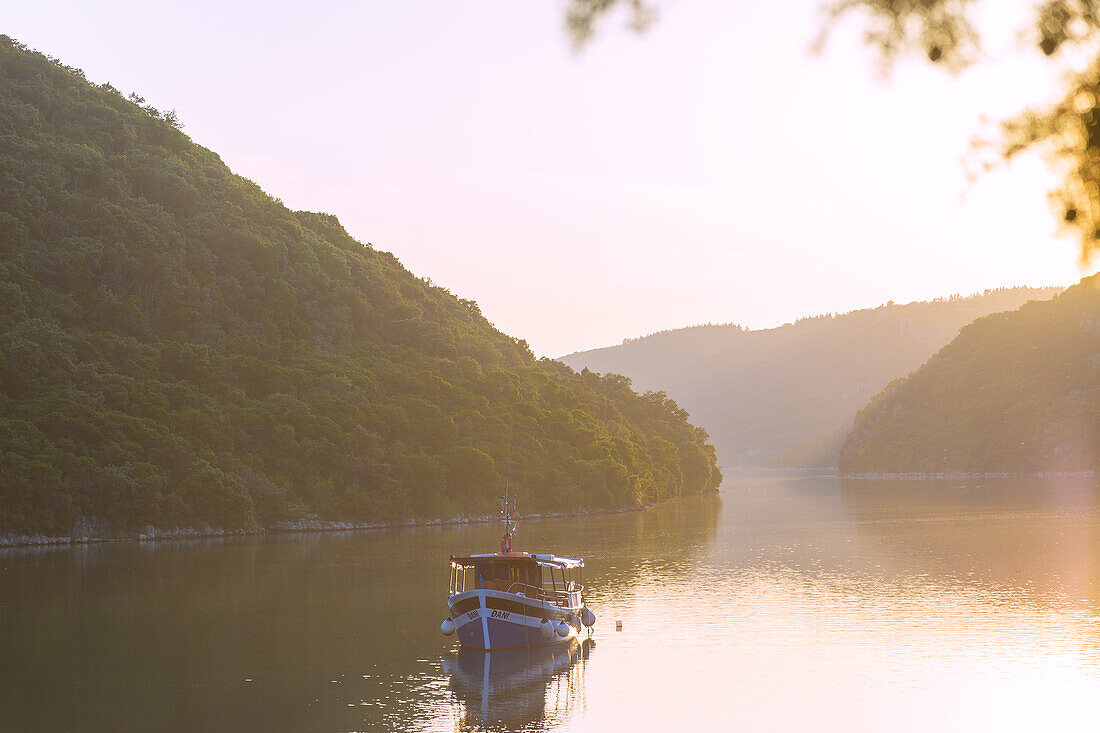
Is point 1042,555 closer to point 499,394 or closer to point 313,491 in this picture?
point 313,491

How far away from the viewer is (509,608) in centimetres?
5269

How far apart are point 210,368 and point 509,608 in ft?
279

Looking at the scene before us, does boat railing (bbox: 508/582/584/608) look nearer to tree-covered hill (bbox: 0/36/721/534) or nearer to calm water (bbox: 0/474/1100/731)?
calm water (bbox: 0/474/1100/731)

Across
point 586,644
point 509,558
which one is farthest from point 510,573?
point 586,644

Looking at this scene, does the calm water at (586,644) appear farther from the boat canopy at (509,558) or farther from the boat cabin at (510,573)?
the boat canopy at (509,558)

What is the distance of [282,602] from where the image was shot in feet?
224

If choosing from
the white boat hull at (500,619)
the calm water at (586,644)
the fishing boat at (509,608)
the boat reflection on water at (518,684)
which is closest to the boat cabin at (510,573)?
the fishing boat at (509,608)

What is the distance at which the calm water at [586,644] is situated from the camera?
41.0 metres

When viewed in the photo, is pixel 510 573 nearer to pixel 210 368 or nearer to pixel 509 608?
pixel 509 608

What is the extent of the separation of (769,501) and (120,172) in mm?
110244

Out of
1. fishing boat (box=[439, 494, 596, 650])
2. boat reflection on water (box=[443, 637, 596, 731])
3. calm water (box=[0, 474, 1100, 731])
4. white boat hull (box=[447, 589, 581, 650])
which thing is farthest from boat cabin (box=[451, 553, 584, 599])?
calm water (box=[0, 474, 1100, 731])

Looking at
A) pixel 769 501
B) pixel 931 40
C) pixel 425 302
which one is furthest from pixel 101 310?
pixel 931 40

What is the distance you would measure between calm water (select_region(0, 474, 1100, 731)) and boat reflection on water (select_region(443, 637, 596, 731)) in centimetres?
16

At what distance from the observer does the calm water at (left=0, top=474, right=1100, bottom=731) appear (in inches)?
1613
